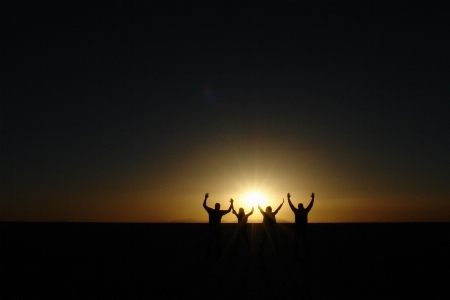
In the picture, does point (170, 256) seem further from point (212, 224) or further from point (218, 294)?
point (218, 294)

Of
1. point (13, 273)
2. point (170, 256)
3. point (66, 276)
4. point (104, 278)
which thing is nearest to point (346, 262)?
point (170, 256)

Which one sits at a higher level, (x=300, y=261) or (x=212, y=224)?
(x=212, y=224)

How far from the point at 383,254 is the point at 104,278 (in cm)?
1161

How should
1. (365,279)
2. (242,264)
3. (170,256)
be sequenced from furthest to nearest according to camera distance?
(170,256) < (242,264) < (365,279)

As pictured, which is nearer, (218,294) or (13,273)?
(218,294)

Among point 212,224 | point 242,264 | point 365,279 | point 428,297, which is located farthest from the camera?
point 212,224

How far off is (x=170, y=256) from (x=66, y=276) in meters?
5.58

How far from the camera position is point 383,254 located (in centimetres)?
1716

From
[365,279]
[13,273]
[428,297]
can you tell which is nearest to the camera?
[428,297]

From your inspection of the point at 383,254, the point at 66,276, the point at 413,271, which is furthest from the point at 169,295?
the point at 383,254

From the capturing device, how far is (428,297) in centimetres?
883

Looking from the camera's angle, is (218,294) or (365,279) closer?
(218,294)

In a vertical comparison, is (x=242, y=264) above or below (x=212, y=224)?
below

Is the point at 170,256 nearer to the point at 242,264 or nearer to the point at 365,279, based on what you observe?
the point at 242,264
